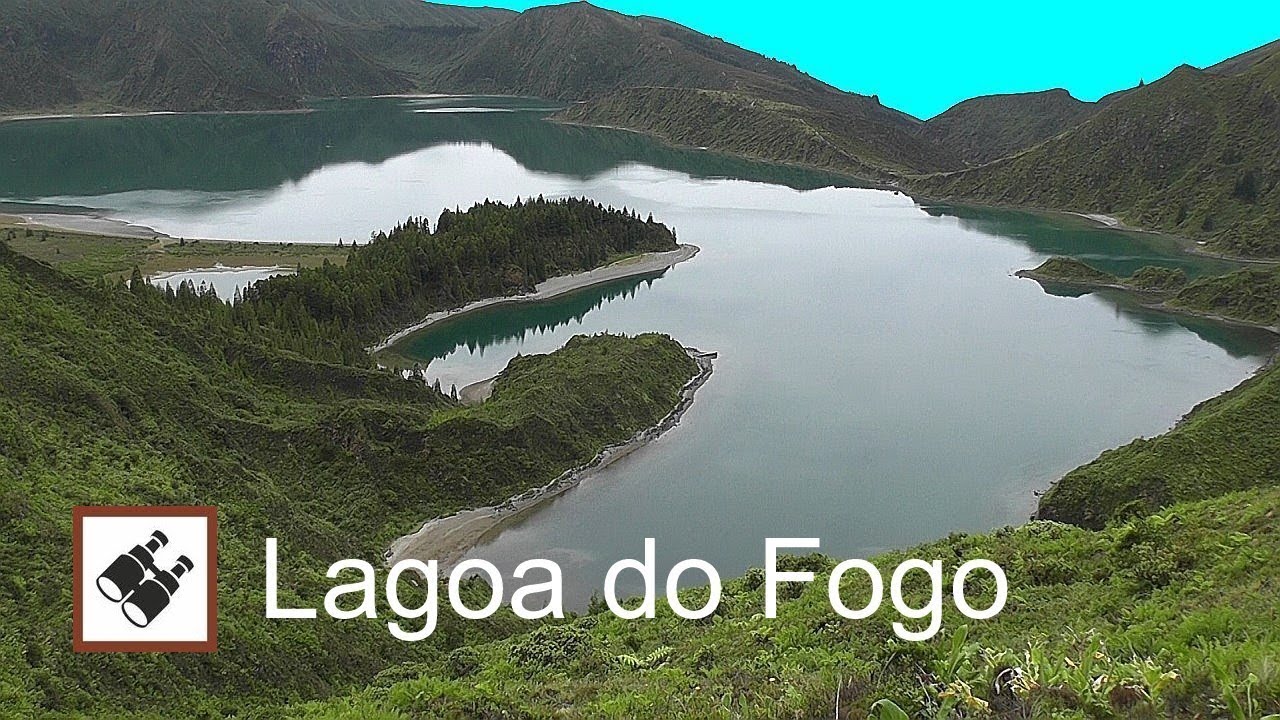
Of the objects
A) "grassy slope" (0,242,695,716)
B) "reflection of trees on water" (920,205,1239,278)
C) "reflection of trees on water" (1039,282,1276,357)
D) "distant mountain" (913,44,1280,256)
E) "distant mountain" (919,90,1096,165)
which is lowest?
"grassy slope" (0,242,695,716)

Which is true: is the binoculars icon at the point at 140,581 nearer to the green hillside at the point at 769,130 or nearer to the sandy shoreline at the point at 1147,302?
the sandy shoreline at the point at 1147,302

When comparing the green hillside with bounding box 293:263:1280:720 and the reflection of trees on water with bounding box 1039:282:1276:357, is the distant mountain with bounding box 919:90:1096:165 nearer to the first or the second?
the reflection of trees on water with bounding box 1039:282:1276:357

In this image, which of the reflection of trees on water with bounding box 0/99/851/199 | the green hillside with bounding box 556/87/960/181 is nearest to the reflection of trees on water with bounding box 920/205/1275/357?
the reflection of trees on water with bounding box 0/99/851/199

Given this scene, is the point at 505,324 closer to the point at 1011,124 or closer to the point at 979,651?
the point at 979,651

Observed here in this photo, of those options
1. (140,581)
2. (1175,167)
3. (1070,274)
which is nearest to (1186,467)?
(140,581)

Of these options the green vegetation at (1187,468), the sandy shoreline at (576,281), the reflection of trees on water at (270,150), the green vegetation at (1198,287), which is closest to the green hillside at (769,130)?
the reflection of trees on water at (270,150)
